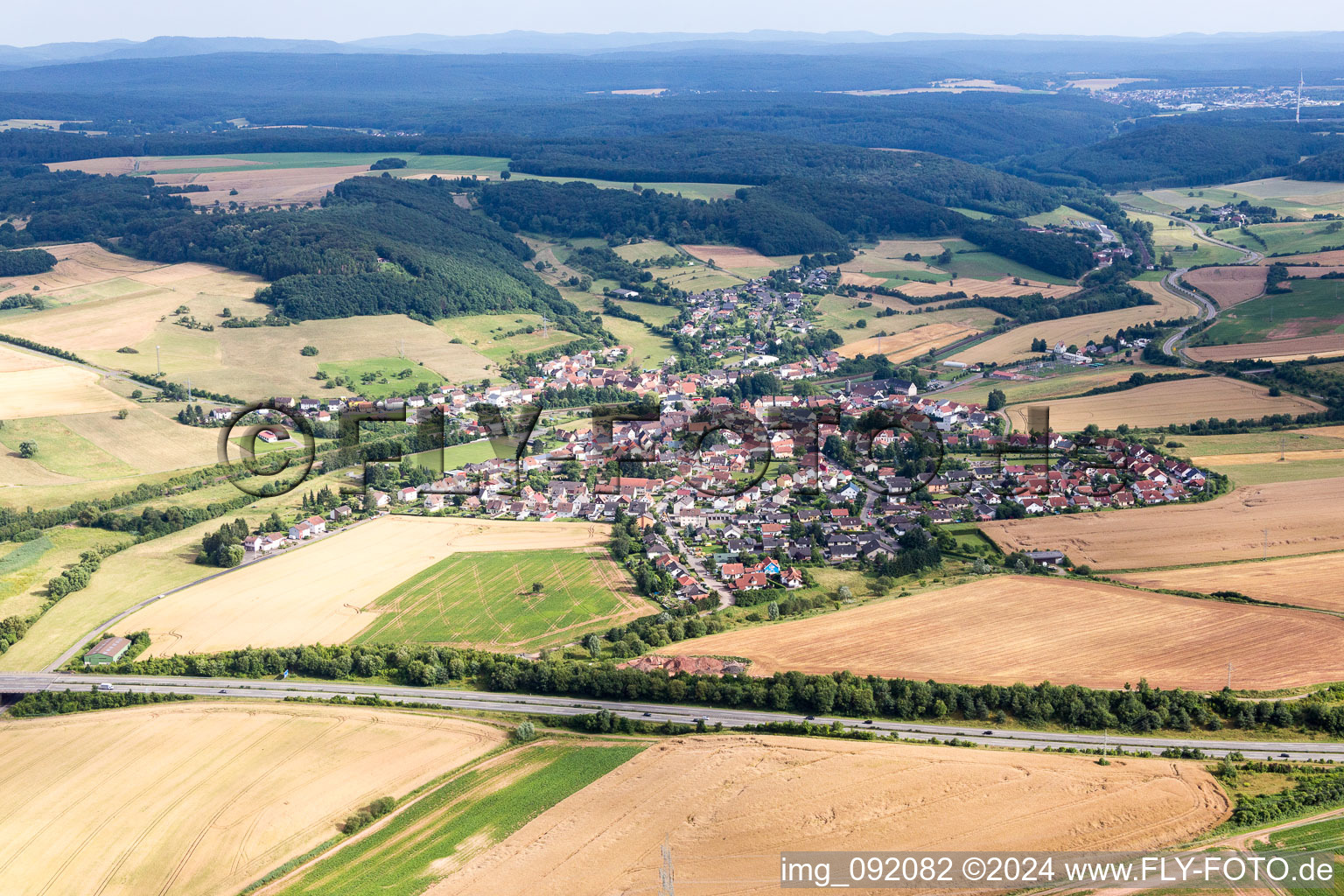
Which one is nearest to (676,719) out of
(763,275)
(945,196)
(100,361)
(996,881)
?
(996,881)

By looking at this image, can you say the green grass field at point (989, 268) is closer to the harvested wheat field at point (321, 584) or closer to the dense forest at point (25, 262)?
the harvested wheat field at point (321, 584)

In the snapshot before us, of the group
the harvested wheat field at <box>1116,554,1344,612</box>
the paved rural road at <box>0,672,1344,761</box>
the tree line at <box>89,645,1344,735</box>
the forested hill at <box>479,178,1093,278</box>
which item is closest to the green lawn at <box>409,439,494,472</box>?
the tree line at <box>89,645,1344,735</box>

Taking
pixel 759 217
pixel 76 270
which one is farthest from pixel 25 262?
pixel 759 217

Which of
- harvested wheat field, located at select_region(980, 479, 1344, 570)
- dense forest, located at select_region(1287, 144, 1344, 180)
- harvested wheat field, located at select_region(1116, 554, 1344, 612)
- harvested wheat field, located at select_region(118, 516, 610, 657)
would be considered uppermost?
dense forest, located at select_region(1287, 144, 1344, 180)

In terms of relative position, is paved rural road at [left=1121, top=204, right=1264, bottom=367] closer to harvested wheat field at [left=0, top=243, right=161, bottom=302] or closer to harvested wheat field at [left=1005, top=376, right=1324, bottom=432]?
harvested wheat field at [left=1005, top=376, right=1324, bottom=432]

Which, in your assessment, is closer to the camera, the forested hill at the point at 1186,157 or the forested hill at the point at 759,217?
the forested hill at the point at 759,217

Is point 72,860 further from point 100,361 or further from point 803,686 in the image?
point 100,361

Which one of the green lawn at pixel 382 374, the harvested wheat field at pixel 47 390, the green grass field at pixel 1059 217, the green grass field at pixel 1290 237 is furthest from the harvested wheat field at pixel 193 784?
the green grass field at pixel 1059 217

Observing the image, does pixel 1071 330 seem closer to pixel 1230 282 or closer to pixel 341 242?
pixel 1230 282
